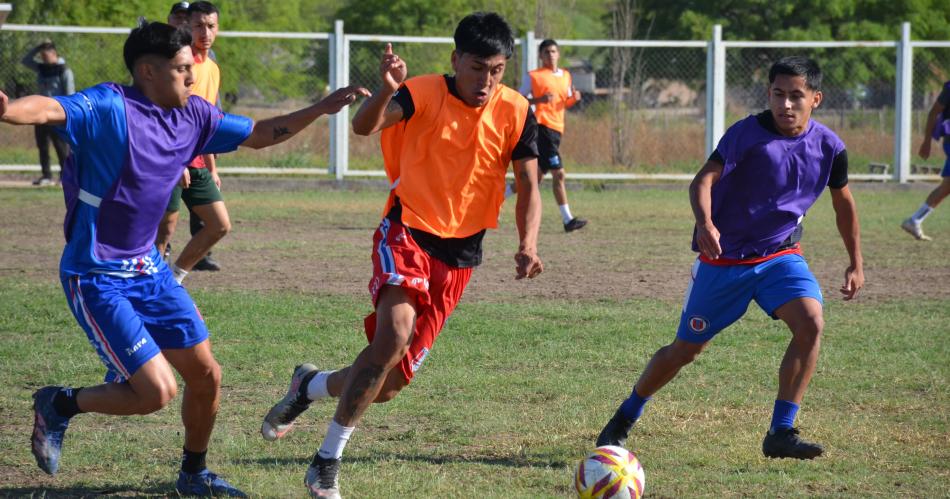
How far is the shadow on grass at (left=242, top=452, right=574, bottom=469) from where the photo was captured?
5461mm

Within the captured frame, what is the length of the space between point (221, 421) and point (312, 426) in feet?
1.54

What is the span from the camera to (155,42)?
4.68 meters

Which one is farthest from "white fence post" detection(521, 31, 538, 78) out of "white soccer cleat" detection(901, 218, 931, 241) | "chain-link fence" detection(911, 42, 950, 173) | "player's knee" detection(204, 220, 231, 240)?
"player's knee" detection(204, 220, 231, 240)

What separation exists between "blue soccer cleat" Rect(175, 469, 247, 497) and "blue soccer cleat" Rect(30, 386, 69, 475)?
0.51 meters

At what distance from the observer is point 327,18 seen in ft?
206

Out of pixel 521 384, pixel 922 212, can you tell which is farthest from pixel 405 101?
pixel 922 212

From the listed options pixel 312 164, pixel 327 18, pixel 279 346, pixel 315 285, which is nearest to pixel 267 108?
pixel 312 164

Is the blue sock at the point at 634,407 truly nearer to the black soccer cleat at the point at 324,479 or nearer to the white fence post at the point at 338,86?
the black soccer cleat at the point at 324,479

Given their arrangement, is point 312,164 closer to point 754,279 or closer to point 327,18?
point 754,279

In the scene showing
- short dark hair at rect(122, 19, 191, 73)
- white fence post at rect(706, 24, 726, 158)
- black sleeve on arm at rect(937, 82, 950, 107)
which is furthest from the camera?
white fence post at rect(706, 24, 726, 158)

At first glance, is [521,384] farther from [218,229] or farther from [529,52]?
[529,52]

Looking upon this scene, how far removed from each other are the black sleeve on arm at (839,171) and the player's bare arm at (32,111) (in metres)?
3.45

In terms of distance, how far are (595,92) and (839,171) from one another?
23.0 m

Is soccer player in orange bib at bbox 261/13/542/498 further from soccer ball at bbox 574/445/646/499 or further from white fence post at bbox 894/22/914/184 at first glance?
white fence post at bbox 894/22/914/184
